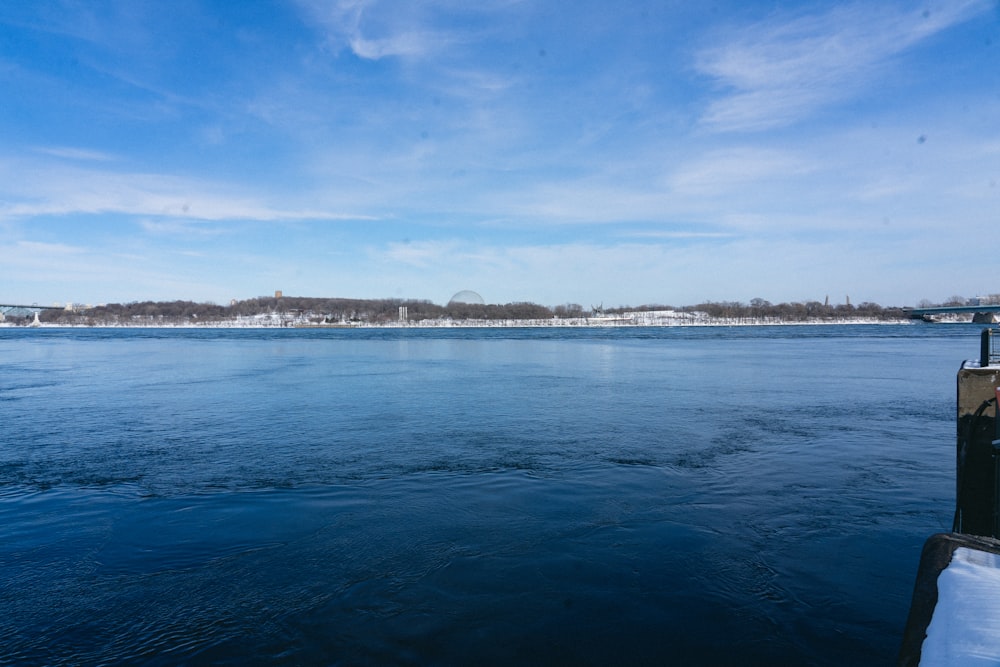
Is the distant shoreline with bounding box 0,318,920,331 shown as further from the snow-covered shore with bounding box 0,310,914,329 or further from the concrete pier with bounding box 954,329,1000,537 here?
the concrete pier with bounding box 954,329,1000,537

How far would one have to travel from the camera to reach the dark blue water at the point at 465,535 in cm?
493

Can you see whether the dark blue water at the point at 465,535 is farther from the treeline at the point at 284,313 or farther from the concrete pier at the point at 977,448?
the treeline at the point at 284,313

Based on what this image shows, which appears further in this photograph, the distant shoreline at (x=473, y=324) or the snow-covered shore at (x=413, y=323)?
the snow-covered shore at (x=413, y=323)

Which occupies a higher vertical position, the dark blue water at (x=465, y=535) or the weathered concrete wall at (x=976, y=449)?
the weathered concrete wall at (x=976, y=449)

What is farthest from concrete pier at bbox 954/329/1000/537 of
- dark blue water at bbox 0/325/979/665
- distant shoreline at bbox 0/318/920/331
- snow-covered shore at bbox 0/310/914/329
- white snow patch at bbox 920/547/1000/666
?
snow-covered shore at bbox 0/310/914/329

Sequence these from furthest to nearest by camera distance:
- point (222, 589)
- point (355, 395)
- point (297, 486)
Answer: point (355, 395), point (297, 486), point (222, 589)

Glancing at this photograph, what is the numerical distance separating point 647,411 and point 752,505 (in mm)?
8077

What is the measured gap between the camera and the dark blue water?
4934mm

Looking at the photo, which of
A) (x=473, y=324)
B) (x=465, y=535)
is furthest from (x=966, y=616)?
(x=473, y=324)

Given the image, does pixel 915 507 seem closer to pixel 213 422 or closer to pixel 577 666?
pixel 577 666

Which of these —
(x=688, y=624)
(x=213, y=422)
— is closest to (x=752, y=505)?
(x=688, y=624)

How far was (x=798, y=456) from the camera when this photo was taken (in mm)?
11039

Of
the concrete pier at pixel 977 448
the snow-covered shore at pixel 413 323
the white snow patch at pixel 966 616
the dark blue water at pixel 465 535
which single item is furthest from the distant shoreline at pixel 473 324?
the white snow patch at pixel 966 616

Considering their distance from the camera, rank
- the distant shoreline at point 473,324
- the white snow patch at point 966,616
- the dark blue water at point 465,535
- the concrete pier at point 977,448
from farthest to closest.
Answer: the distant shoreline at point 473,324
the concrete pier at point 977,448
the dark blue water at point 465,535
the white snow patch at point 966,616
